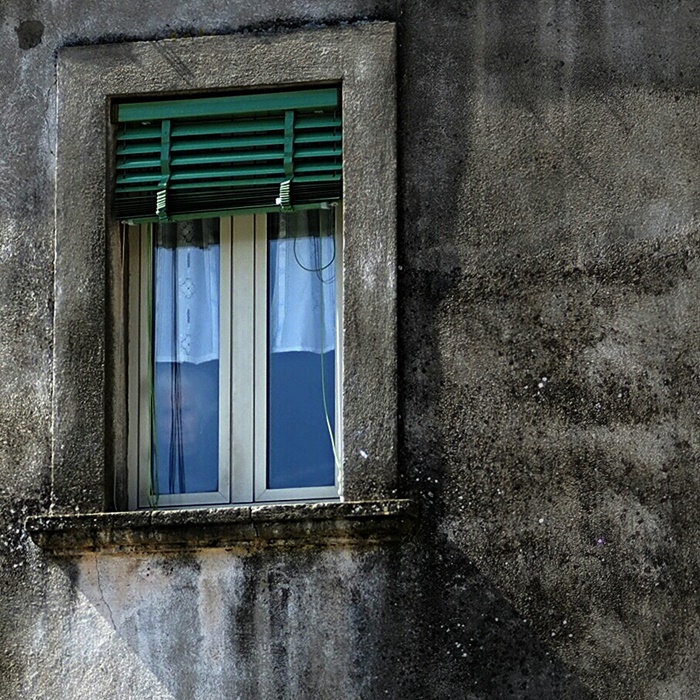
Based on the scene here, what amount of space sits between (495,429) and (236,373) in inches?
49.9

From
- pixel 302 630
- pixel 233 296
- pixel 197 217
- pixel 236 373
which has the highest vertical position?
pixel 197 217

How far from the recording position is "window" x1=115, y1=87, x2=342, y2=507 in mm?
9352

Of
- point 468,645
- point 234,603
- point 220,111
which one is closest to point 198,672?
point 234,603

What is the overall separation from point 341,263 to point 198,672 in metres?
1.97

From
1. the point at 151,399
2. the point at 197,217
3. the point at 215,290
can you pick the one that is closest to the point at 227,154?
the point at 197,217

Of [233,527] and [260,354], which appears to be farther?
[260,354]

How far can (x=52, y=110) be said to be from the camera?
382 inches

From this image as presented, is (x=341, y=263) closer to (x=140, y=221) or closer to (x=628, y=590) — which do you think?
(x=140, y=221)

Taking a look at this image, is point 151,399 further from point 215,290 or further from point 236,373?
point 215,290

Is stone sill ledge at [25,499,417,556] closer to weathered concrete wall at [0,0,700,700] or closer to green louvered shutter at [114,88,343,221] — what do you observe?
weathered concrete wall at [0,0,700,700]

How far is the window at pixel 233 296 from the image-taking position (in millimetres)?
9352

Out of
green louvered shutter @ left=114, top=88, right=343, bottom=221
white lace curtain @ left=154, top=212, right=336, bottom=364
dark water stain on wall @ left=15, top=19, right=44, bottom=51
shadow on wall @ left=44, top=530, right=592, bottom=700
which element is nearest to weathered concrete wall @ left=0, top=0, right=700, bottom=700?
shadow on wall @ left=44, top=530, right=592, bottom=700

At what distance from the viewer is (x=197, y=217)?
31.1 feet

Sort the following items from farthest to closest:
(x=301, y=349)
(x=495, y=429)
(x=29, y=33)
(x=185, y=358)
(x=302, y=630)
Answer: (x=29, y=33) < (x=185, y=358) < (x=301, y=349) < (x=495, y=429) < (x=302, y=630)
